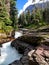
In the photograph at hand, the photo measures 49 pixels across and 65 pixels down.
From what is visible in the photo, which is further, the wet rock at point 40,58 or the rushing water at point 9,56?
the rushing water at point 9,56

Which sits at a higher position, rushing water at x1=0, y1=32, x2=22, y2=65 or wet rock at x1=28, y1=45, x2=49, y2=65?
wet rock at x1=28, y1=45, x2=49, y2=65

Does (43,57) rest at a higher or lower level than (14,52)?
higher

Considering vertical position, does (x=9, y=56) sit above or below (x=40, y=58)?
below

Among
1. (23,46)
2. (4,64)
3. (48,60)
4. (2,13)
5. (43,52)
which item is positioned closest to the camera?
(48,60)

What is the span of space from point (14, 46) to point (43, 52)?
34.4 feet

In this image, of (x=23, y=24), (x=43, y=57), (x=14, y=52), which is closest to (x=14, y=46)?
(x=14, y=52)

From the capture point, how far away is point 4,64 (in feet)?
52.5

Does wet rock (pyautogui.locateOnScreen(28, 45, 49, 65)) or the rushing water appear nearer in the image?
wet rock (pyautogui.locateOnScreen(28, 45, 49, 65))

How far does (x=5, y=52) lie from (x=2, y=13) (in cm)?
1586

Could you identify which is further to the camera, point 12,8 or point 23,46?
point 12,8

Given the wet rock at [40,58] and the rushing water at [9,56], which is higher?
the wet rock at [40,58]

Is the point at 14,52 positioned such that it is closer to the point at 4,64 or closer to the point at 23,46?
the point at 23,46

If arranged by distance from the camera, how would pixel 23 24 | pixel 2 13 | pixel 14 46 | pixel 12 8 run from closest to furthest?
pixel 14 46, pixel 2 13, pixel 12 8, pixel 23 24

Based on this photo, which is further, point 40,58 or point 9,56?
point 9,56
